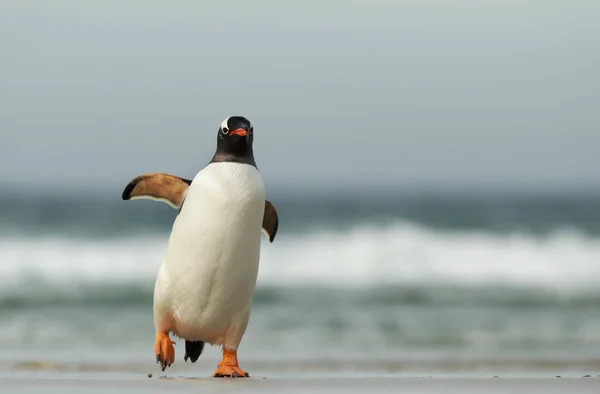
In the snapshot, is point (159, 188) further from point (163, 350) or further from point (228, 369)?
point (228, 369)

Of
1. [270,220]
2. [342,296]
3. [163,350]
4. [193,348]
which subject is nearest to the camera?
[163,350]

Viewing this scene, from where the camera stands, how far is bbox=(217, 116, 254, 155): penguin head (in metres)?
6.59

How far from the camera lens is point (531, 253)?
62.9 feet

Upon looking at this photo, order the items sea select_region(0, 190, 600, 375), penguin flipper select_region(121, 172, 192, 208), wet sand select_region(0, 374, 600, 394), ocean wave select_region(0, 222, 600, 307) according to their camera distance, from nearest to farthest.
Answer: wet sand select_region(0, 374, 600, 394) < penguin flipper select_region(121, 172, 192, 208) < sea select_region(0, 190, 600, 375) < ocean wave select_region(0, 222, 600, 307)

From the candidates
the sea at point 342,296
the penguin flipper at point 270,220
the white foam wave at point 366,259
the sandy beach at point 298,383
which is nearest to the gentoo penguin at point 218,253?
the sandy beach at point 298,383

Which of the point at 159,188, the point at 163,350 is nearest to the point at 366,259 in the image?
the point at 159,188

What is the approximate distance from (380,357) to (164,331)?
3145 millimetres

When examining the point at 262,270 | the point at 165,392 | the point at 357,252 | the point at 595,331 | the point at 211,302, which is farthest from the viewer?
the point at 357,252

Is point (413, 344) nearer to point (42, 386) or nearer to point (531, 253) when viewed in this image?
point (42, 386)

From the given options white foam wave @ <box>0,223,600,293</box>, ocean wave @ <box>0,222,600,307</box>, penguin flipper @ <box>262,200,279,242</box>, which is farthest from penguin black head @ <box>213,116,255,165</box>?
white foam wave @ <box>0,223,600,293</box>

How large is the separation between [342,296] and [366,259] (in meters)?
3.46

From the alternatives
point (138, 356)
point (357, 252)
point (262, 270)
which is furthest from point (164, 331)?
point (357, 252)

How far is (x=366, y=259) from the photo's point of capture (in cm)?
1828

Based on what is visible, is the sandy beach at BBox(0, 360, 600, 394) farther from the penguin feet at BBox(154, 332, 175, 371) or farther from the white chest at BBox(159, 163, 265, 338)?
the white chest at BBox(159, 163, 265, 338)
